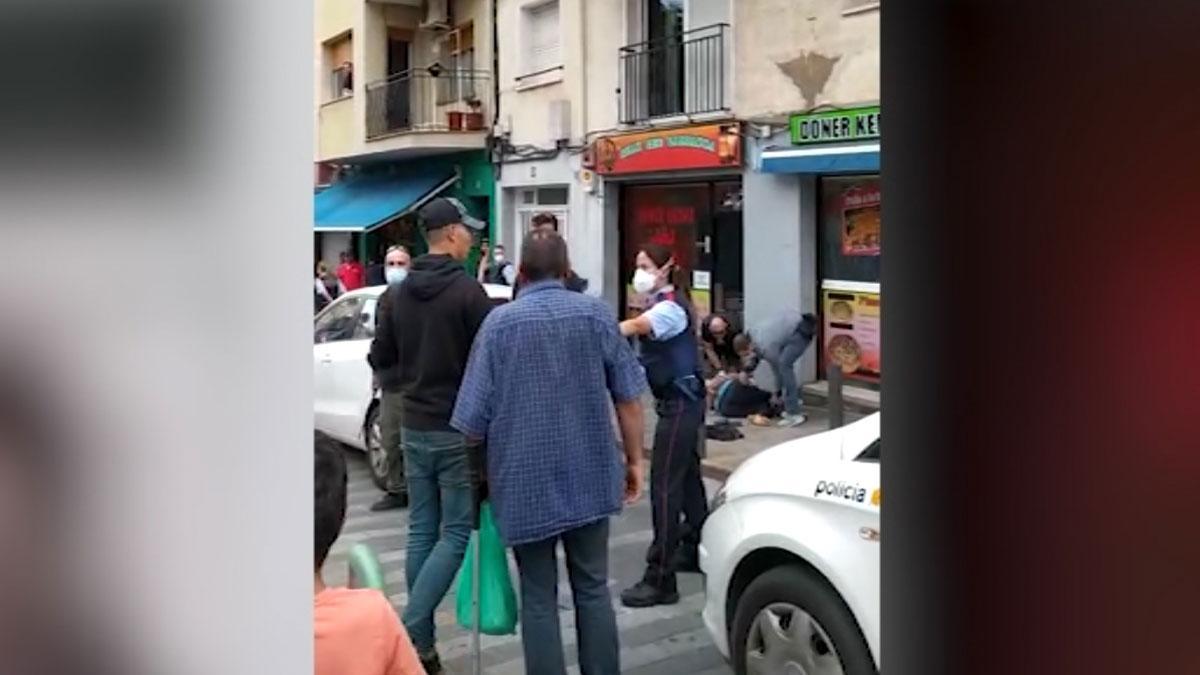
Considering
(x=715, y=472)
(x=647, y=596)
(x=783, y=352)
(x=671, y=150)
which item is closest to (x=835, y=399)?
(x=715, y=472)

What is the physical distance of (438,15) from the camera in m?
20.0

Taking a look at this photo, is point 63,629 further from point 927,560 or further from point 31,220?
point 927,560

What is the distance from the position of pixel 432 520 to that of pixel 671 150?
10.3 metres

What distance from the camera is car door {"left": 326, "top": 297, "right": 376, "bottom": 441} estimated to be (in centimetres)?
806

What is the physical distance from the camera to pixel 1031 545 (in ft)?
5.10

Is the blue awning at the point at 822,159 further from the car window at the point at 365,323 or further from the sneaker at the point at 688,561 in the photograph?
the sneaker at the point at 688,561

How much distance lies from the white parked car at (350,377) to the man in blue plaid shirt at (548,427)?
4307 mm

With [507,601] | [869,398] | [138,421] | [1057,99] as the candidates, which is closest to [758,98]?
[869,398]

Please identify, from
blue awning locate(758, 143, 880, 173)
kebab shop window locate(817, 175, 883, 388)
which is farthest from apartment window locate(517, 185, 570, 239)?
kebab shop window locate(817, 175, 883, 388)

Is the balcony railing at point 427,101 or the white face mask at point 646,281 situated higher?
the balcony railing at point 427,101

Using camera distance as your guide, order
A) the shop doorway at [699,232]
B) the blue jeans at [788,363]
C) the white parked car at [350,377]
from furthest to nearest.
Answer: the shop doorway at [699,232]
the blue jeans at [788,363]
the white parked car at [350,377]

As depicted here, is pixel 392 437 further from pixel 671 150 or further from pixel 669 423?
pixel 671 150

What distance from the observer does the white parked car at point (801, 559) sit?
128 inches

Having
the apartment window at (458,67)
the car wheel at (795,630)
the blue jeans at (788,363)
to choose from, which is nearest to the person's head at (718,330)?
the blue jeans at (788,363)
